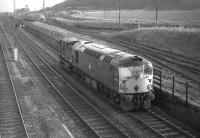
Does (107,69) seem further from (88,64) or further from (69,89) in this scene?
(69,89)

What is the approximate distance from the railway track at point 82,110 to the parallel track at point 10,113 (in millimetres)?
3188

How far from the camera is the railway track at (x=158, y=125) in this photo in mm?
16656

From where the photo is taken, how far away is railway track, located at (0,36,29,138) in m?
17.3

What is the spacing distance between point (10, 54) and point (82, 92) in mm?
24369

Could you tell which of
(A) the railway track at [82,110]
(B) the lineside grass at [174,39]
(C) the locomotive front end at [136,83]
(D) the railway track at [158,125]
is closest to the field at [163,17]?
(B) the lineside grass at [174,39]

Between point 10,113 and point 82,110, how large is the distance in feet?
14.9

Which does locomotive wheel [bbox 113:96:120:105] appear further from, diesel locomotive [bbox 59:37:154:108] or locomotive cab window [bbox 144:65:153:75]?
locomotive cab window [bbox 144:65:153:75]

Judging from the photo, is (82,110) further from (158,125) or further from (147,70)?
(158,125)

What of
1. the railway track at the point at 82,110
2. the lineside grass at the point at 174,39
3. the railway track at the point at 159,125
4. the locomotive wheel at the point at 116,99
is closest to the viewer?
the railway track at the point at 159,125

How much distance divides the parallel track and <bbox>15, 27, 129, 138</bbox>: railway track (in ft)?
10.5

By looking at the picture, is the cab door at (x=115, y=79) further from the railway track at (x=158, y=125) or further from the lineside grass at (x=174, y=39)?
the lineside grass at (x=174, y=39)

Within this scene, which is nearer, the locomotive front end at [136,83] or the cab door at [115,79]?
the locomotive front end at [136,83]

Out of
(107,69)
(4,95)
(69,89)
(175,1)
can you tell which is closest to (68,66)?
(69,89)

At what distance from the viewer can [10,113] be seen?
67.5 ft
